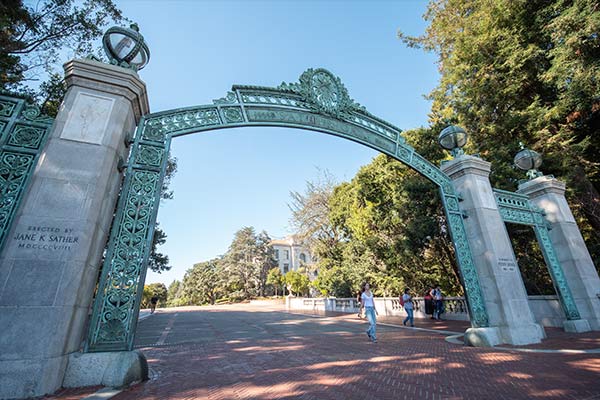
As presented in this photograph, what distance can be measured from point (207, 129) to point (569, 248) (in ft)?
38.6

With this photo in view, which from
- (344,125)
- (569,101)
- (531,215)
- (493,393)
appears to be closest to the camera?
(493,393)

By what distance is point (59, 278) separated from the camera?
12.6 feet

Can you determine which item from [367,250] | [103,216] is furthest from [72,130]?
[367,250]

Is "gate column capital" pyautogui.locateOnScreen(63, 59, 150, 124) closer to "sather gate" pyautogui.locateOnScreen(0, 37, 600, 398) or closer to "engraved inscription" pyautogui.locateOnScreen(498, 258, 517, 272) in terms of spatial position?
"sather gate" pyautogui.locateOnScreen(0, 37, 600, 398)

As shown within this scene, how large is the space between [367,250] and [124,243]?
19.7m

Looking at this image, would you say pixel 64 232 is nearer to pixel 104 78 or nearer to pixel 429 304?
pixel 104 78

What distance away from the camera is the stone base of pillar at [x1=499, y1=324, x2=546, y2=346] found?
661 cm

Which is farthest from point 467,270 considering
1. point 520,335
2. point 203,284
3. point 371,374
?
point 203,284

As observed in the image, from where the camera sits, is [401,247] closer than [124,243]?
No

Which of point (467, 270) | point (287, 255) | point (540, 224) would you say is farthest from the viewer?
point (287, 255)

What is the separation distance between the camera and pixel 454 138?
841cm

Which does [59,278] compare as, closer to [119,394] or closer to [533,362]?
[119,394]

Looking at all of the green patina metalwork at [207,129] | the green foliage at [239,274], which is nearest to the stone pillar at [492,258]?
the green patina metalwork at [207,129]

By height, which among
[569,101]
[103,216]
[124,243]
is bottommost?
[124,243]
